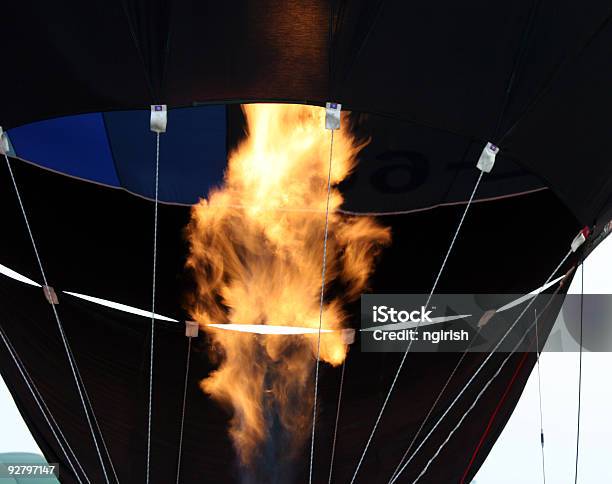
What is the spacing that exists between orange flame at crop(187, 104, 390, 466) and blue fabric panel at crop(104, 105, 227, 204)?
14cm

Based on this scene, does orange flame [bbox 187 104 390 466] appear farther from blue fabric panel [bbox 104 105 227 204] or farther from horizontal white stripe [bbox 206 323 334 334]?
blue fabric panel [bbox 104 105 227 204]

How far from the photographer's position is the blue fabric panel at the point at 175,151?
620 cm

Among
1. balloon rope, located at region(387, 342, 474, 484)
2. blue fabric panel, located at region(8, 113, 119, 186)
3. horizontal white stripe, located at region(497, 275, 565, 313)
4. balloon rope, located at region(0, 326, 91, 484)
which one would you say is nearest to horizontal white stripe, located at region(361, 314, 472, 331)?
balloon rope, located at region(387, 342, 474, 484)

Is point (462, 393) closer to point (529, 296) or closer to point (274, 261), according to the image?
point (529, 296)

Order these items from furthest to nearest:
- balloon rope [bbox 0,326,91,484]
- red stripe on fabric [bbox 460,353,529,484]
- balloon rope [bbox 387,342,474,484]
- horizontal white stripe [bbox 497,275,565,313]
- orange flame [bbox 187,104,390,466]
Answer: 1. red stripe on fabric [bbox 460,353,529,484]
2. balloon rope [bbox 387,342,474,484]
3. horizontal white stripe [bbox 497,275,565,313]
4. balloon rope [bbox 0,326,91,484]
5. orange flame [bbox 187,104,390,466]

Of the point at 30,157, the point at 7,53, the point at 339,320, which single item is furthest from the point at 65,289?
the point at 7,53

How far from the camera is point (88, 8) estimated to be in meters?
4.25

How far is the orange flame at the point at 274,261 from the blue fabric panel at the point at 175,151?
0.14 meters

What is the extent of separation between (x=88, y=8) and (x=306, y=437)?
363 centimetres

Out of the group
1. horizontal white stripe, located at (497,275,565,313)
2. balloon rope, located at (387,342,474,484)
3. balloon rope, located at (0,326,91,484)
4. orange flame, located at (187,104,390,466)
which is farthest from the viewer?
balloon rope, located at (387,342,474,484)

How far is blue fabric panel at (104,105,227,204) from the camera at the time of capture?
6195mm

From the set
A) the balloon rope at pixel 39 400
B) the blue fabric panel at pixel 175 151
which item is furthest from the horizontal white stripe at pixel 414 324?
the balloon rope at pixel 39 400

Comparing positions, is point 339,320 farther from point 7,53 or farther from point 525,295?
point 7,53

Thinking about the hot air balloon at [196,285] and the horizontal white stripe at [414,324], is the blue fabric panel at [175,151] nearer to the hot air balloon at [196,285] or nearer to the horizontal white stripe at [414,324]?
the hot air balloon at [196,285]
